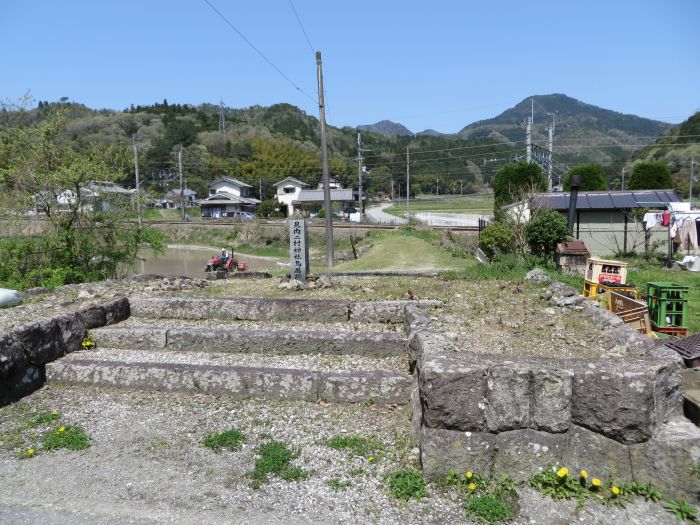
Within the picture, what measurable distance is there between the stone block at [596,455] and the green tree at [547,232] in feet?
30.6

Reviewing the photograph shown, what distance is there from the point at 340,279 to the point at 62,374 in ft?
15.9

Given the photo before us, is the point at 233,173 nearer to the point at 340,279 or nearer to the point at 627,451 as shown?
the point at 340,279

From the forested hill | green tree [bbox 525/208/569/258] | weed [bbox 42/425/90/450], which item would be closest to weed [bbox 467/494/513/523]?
weed [bbox 42/425/90/450]

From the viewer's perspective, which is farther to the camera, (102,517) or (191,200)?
(191,200)

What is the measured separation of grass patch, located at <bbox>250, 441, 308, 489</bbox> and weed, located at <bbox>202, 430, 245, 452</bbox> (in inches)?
8.1

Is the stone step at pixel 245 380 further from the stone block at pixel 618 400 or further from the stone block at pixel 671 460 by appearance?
the stone block at pixel 671 460

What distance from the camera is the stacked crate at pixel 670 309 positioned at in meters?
6.33

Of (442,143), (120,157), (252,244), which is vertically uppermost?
(442,143)

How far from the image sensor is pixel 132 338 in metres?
5.88

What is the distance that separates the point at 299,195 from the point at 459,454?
5185 cm

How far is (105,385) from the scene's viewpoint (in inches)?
198

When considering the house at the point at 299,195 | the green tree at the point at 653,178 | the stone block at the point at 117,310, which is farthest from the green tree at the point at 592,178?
the stone block at the point at 117,310

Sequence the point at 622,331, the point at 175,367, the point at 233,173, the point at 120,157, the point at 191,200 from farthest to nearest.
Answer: the point at 233,173, the point at 191,200, the point at 120,157, the point at 175,367, the point at 622,331

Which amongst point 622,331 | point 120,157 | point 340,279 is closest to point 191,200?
point 120,157
